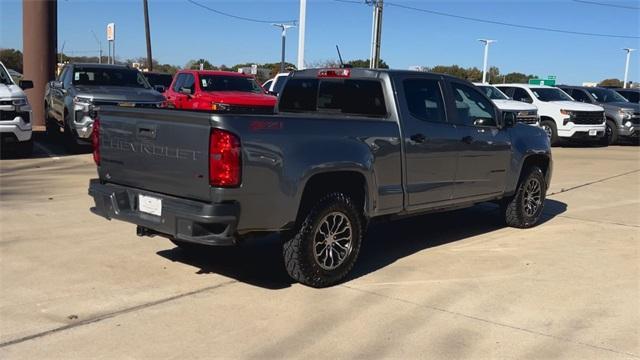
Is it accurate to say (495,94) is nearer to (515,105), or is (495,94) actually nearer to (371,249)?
(515,105)

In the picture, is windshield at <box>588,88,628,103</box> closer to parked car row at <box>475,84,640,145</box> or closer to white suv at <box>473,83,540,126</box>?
parked car row at <box>475,84,640,145</box>

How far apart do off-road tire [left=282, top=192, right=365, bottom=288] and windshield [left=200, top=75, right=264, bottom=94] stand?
34.2 feet

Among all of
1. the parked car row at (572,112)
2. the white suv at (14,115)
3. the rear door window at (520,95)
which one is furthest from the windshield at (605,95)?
the white suv at (14,115)

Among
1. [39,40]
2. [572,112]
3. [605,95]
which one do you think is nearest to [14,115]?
[39,40]

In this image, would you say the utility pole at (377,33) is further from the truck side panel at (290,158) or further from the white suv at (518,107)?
the truck side panel at (290,158)

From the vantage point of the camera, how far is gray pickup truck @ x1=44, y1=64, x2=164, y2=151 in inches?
499

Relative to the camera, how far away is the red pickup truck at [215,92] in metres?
14.2

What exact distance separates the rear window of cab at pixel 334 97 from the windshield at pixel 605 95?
18.2 meters

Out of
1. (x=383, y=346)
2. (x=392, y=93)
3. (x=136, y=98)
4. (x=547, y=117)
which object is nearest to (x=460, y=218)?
(x=392, y=93)

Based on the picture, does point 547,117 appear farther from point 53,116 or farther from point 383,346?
point 383,346

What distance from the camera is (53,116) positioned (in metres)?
14.7

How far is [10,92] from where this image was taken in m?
11.7

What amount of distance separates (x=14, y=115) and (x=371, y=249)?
8.35m

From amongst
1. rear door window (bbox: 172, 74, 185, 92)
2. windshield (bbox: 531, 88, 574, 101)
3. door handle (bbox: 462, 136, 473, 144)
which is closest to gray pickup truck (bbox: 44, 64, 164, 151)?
rear door window (bbox: 172, 74, 185, 92)
